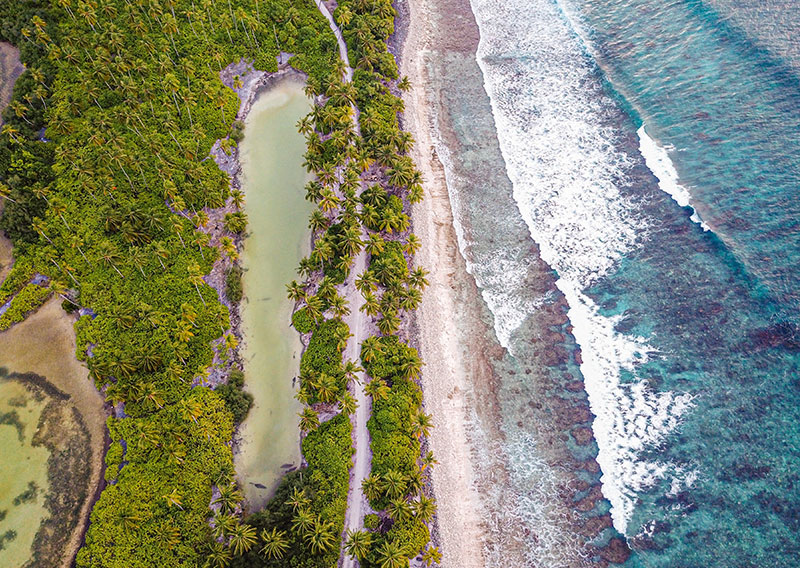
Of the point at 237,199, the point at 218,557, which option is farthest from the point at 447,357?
the point at 237,199

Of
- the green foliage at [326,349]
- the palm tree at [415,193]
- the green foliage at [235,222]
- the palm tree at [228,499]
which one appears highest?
the green foliage at [235,222]

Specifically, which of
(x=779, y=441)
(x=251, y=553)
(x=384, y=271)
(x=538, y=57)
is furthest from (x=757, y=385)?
(x=538, y=57)

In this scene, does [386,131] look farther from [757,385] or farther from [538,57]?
[757,385]

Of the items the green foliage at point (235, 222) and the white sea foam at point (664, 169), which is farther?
the white sea foam at point (664, 169)

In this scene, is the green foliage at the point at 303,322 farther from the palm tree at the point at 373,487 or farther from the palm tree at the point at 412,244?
the palm tree at the point at 373,487

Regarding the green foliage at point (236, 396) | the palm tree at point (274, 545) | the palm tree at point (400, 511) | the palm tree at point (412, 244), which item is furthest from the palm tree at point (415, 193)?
the palm tree at point (274, 545)

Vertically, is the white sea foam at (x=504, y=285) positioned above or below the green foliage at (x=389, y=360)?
below
